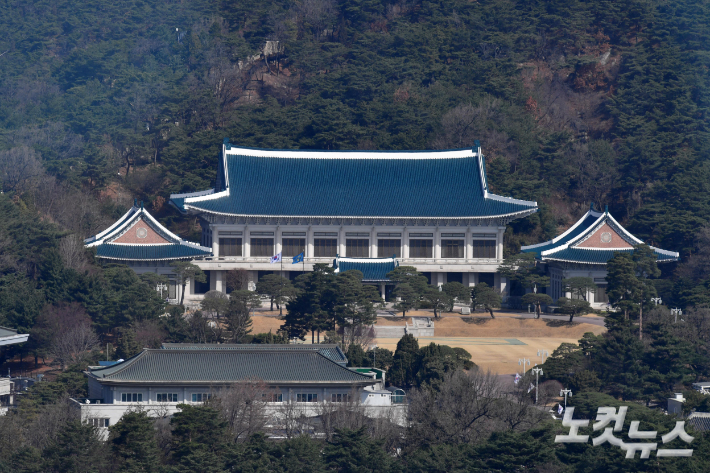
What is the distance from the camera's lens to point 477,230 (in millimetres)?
74250

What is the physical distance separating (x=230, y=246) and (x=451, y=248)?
40.7 feet

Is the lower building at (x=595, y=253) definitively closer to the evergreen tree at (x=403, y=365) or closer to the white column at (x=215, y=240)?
the evergreen tree at (x=403, y=365)

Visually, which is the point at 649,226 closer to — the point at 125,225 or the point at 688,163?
the point at 688,163

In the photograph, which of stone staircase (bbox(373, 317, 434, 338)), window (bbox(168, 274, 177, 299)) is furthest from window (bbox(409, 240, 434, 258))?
window (bbox(168, 274, 177, 299))

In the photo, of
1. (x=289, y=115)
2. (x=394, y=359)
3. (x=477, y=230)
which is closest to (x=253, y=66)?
(x=289, y=115)

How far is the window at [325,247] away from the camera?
73.8 metres

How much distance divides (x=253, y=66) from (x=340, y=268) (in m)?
39.8

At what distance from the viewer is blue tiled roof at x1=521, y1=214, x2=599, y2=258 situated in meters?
72.3

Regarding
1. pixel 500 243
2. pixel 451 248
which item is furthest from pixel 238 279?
pixel 500 243

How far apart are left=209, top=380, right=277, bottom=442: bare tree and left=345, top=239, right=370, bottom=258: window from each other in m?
27.3

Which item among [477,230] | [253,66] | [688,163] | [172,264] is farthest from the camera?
[253,66]

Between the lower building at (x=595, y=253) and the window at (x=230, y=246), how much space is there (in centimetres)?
1648

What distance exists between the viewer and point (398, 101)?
95688 mm

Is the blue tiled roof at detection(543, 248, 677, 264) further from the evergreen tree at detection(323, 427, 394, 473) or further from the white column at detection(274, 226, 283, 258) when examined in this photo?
the evergreen tree at detection(323, 427, 394, 473)
